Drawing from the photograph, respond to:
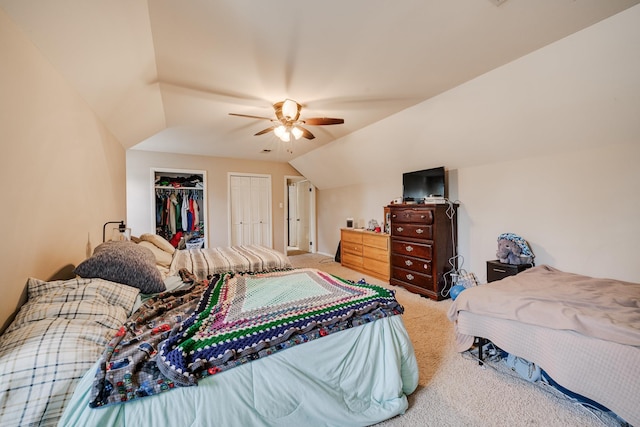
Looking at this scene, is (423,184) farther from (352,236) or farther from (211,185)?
(211,185)

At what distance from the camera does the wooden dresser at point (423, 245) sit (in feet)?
11.1

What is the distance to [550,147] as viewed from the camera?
2643 millimetres

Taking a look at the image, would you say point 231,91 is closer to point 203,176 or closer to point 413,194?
point 413,194

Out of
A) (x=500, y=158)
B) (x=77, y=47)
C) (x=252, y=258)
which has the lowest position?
(x=252, y=258)

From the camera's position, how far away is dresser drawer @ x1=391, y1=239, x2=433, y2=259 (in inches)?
135

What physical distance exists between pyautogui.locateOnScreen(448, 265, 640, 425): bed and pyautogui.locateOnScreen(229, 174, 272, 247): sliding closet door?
4.76m

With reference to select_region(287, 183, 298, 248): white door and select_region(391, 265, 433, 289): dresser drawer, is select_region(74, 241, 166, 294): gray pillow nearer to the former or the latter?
select_region(391, 265, 433, 289): dresser drawer

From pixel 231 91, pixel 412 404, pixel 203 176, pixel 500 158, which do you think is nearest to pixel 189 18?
pixel 231 91

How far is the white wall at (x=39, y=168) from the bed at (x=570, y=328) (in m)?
2.82

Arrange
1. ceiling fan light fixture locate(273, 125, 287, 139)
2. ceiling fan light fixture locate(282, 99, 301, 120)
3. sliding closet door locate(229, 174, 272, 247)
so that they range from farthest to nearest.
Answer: sliding closet door locate(229, 174, 272, 247) → ceiling fan light fixture locate(273, 125, 287, 139) → ceiling fan light fixture locate(282, 99, 301, 120)

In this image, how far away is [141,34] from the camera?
1.69 metres

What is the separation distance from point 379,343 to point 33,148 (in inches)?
88.9

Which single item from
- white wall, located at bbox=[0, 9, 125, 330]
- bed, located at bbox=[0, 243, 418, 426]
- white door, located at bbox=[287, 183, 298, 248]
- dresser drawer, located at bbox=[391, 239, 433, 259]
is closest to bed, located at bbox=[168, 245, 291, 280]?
bed, located at bbox=[0, 243, 418, 426]

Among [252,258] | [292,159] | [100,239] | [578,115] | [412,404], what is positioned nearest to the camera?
[412,404]
